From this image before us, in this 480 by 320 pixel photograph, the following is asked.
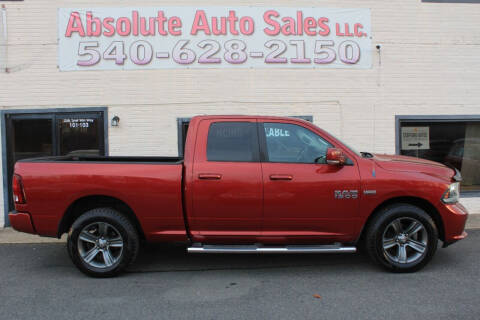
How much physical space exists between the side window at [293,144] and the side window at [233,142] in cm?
19

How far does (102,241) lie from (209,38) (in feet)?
16.6

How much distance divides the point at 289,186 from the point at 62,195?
2706mm

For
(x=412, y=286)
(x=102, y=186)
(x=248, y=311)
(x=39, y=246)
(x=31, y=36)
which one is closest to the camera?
(x=248, y=311)

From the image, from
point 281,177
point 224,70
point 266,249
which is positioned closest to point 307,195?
point 281,177

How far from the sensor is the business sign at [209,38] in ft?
26.6

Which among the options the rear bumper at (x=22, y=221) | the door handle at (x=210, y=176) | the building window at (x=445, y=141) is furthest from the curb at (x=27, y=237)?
the door handle at (x=210, y=176)

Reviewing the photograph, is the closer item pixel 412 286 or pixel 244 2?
pixel 412 286

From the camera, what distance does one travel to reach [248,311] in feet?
12.3

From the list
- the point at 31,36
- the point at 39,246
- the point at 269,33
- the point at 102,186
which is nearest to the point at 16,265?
the point at 39,246

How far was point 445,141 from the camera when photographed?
862cm

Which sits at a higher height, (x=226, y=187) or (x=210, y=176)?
(x=210, y=176)

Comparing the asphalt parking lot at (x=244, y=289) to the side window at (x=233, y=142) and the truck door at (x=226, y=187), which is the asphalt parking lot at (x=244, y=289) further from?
the side window at (x=233, y=142)

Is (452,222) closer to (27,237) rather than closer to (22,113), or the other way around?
(27,237)

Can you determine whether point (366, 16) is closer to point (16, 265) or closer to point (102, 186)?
point (102, 186)
